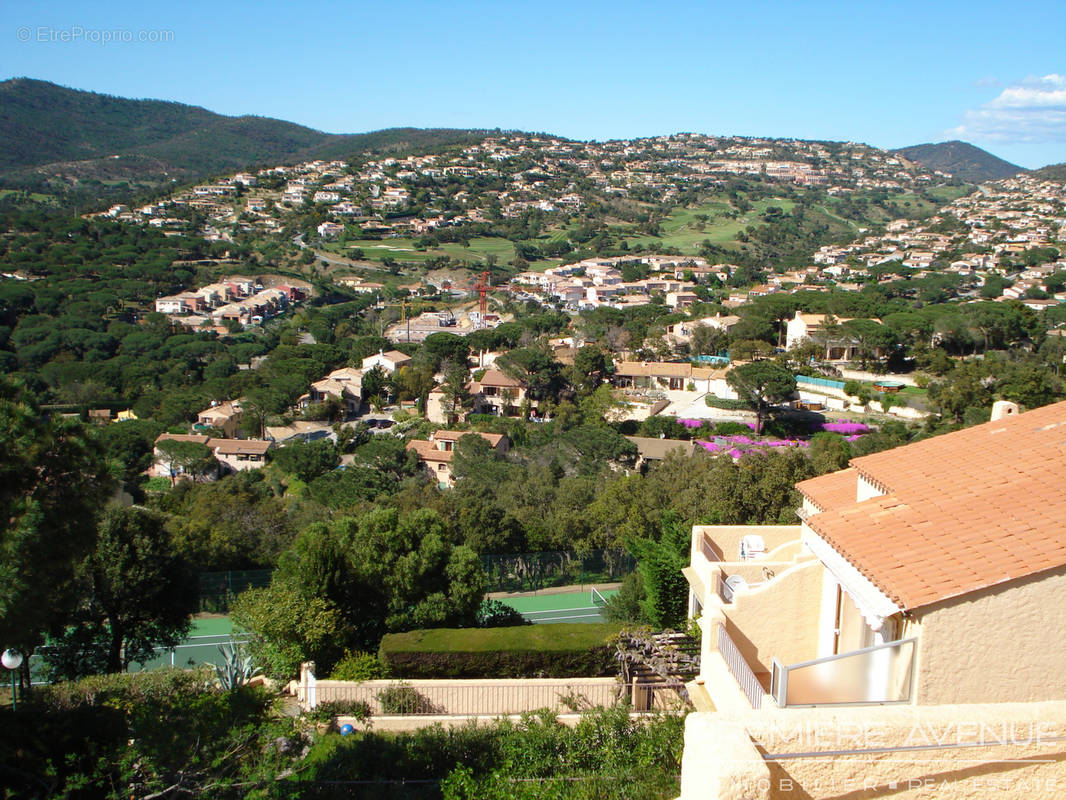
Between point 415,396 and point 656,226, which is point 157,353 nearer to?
point 415,396

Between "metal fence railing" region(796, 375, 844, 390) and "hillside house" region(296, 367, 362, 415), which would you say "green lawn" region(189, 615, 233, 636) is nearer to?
"hillside house" region(296, 367, 362, 415)

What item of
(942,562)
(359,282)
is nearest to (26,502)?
(942,562)

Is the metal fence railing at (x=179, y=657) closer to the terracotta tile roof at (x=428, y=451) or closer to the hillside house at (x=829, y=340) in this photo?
the terracotta tile roof at (x=428, y=451)

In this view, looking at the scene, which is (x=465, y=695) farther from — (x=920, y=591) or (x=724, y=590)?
(x=920, y=591)

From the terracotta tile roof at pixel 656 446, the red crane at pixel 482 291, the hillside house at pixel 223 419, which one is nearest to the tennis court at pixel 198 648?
the terracotta tile roof at pixel 656 446

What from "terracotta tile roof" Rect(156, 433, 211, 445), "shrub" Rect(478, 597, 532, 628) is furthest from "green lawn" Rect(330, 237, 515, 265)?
"shrub" Rect(478, 597, 532, 628)
